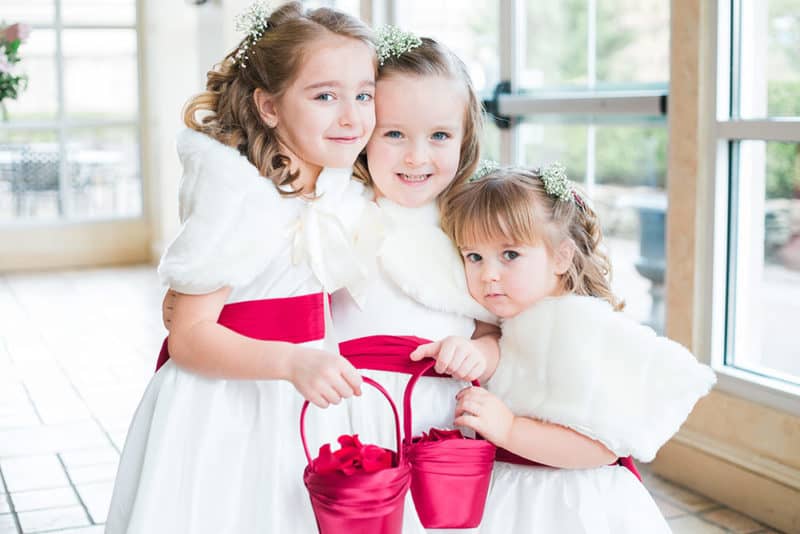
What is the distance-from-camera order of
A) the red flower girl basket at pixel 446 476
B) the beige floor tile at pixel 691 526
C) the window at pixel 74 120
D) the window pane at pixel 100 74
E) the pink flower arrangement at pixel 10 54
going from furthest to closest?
the window pane at pixel 100 74 → the window at pixel 74 120 → the pink flower arrangement at pixel 10 54 → the beige floor tile at pixel 691 526 → the red flower girl basket at pixel 446 476

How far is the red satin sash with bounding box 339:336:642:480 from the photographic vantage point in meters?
1.62

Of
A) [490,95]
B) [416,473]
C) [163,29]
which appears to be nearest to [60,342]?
[490,95]

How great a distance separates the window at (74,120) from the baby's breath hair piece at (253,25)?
6.17 m

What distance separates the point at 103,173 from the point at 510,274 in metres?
6.58

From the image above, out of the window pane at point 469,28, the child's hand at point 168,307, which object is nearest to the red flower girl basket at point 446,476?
the child's hand at point 168,307

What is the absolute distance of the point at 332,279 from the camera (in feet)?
5.34

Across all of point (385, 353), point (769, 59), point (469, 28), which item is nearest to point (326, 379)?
point (385, 353)

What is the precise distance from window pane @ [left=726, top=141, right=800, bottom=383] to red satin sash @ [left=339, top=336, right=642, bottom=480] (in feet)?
4.40

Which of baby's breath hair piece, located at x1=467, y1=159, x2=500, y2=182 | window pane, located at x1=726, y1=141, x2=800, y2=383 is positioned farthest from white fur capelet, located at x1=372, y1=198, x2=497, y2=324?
window pane, located at x1=726, y1=141, x2=800, y2=383

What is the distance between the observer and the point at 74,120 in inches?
297

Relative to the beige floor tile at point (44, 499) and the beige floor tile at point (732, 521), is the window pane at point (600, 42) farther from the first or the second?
the beige floor tile at point (44, 499)

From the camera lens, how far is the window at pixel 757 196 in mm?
2635

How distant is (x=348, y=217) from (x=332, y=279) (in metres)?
0.10

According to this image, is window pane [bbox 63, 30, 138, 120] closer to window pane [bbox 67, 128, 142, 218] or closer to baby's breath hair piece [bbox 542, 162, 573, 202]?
window pane [bbox 67, 128, 142, 218]
